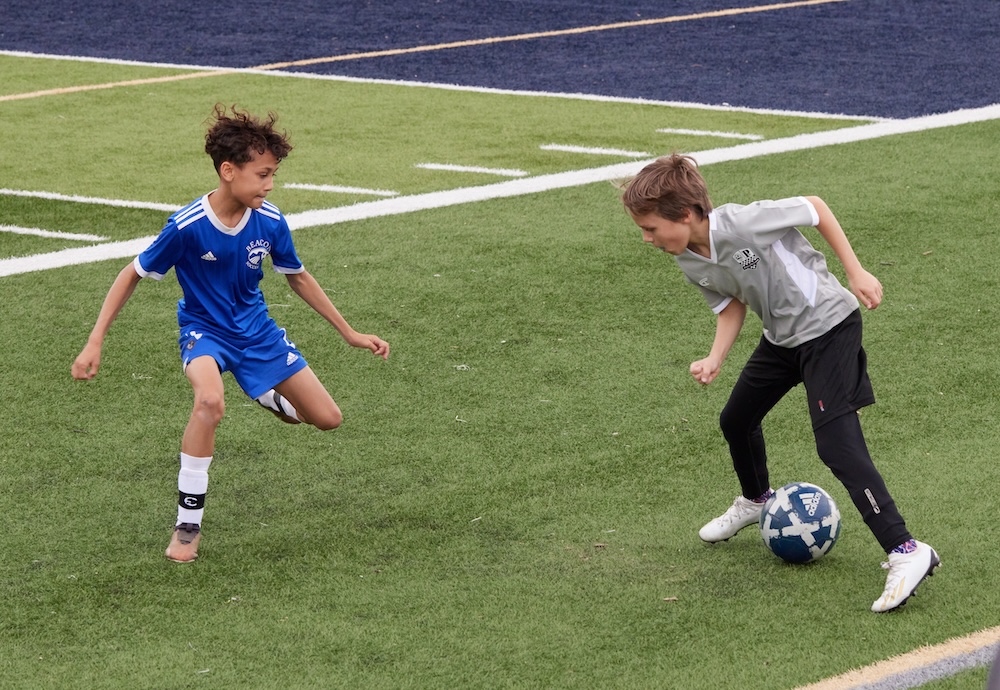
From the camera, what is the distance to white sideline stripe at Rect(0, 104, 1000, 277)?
1040 centimetres

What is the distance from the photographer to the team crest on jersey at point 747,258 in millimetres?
5477

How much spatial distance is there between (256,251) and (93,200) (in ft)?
19.7

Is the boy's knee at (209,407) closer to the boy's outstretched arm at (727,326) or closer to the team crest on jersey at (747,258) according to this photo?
the boy's outstretched arm at (727,326)

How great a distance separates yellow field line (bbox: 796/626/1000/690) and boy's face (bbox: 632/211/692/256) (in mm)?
1572

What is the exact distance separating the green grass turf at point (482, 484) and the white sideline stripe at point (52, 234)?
2.34ft

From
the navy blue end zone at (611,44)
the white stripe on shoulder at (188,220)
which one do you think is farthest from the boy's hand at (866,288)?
the navy blue end zone at (611,44)

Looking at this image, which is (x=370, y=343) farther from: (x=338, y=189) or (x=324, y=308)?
(x=338, y=189)

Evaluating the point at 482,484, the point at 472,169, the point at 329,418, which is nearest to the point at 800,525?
the point at 482,484

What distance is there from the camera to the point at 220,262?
623 centimetres

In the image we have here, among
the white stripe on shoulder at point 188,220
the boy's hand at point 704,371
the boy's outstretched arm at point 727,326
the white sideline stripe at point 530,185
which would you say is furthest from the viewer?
the white sideline stripe at point 530,185

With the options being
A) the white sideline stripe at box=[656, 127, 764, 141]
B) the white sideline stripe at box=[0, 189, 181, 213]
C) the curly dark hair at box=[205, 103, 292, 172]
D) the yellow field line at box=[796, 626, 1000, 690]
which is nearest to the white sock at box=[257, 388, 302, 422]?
the curly dark hair at box=[205, 103, 292, 172]

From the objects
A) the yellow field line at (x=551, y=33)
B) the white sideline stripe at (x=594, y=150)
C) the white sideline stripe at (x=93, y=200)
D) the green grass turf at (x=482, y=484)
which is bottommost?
the yellow field line at (x=551, y=33)

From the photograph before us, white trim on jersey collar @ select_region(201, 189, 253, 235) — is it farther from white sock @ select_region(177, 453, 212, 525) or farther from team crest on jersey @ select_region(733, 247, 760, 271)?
team crest on jersey @ select_region(733, 247, 760, 271)

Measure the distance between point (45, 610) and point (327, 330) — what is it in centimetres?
360
